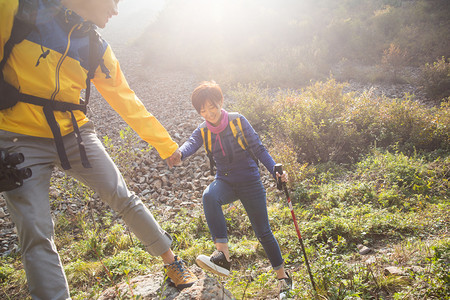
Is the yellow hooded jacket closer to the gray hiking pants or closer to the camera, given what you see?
the gray hiking pants

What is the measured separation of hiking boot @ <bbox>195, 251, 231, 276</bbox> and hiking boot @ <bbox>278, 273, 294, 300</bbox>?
506 mm

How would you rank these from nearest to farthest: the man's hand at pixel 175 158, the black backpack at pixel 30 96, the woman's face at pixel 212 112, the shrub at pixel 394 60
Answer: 1. the black backpack at pixel 30 96
2. the man's hand at pixel 175 158
3. the woman's face at pixel 212 112
4. the shrub at pixel 394 60

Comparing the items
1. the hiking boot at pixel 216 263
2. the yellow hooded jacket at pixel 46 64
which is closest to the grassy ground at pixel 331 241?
the hiking boot at pixel 216 263

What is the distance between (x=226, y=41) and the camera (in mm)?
15266

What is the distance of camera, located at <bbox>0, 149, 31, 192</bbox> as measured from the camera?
141 cm

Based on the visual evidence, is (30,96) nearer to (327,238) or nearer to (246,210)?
(246,210)

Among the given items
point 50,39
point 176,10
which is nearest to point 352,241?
point 50,39

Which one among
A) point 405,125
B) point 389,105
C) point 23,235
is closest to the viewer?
point 23,235

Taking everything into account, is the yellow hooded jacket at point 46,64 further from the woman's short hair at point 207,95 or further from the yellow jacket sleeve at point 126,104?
the woman's short hair at point 207,95

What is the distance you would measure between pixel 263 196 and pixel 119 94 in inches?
62.6

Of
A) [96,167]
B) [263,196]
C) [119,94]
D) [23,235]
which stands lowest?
[263,196]

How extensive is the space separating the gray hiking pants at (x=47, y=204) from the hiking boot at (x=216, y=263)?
302mm

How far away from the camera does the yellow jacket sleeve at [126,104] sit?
6.85 ft

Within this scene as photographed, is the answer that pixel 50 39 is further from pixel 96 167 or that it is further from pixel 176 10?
pixel 176 10
